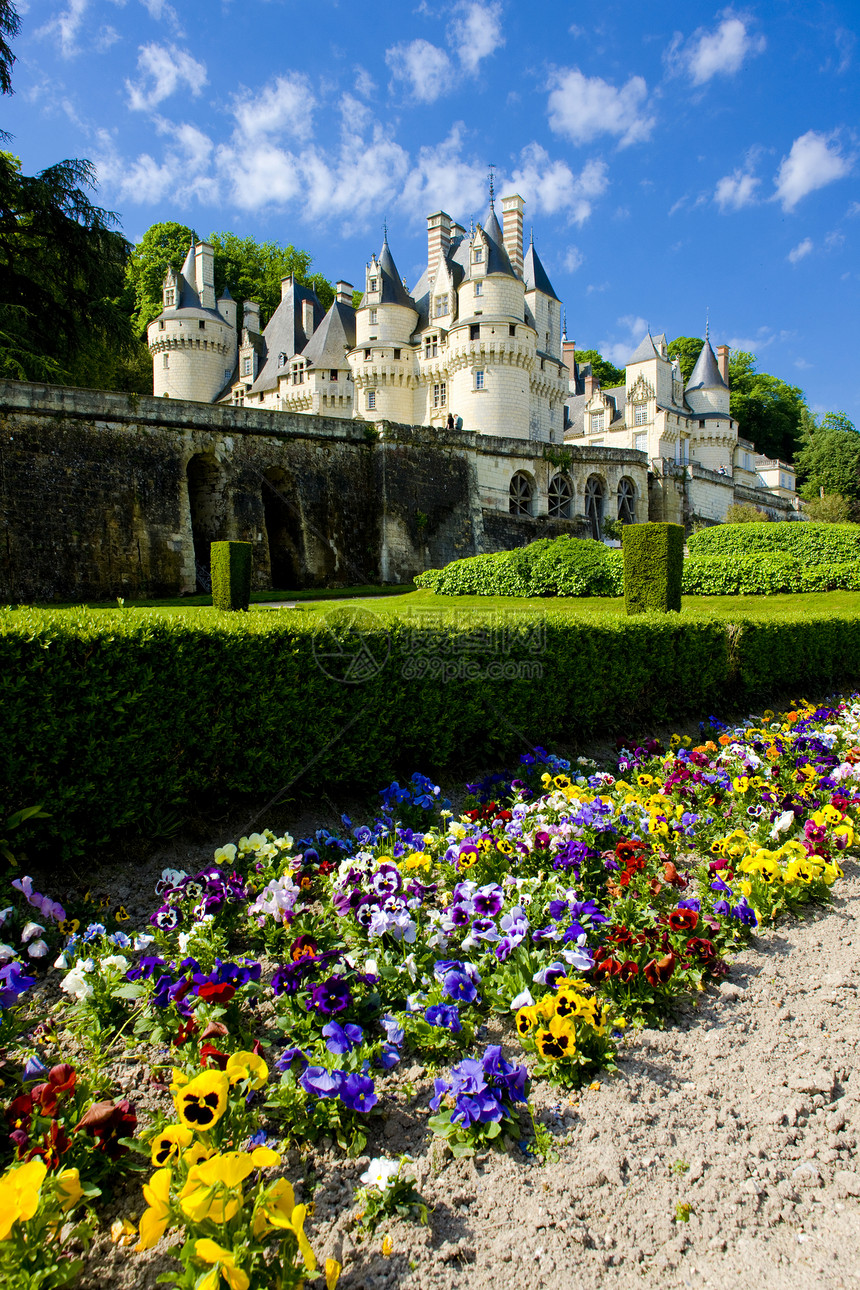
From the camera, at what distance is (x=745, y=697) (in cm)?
970

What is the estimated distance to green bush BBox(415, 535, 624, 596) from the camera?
717 inches

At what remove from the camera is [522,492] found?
2820cm

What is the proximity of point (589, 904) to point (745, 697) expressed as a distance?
23.7 feet

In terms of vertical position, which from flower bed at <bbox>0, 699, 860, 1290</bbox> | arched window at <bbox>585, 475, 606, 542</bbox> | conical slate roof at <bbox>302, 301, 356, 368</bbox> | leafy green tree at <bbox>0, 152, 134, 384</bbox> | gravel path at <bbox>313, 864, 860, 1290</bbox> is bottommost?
gravel path at <bbox>313, 864, 860, 1290</bbox>

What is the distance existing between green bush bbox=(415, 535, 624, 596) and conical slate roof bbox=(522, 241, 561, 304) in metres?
19.4

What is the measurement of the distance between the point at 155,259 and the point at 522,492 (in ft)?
96.7

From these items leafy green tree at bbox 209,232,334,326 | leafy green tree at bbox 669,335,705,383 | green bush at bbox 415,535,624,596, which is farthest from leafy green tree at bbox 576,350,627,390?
green bush at bbox 415,535,624,596

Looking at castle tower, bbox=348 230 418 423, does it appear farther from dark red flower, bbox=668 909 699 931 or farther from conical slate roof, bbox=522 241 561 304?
dark red flower, bbox=668 909 699 931

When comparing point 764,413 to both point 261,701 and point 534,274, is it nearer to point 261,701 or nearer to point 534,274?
point 534,274

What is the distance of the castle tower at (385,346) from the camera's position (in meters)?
31.2

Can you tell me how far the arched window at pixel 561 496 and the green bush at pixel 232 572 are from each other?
1942 cm

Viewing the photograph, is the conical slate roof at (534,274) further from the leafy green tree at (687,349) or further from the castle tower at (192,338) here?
the leafy green tree at (687,349)

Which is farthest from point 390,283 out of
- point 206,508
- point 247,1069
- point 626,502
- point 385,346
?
point 247,1069

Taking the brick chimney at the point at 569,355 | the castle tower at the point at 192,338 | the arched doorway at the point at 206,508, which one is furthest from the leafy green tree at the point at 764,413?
the arched doorway at the point at 206,508
